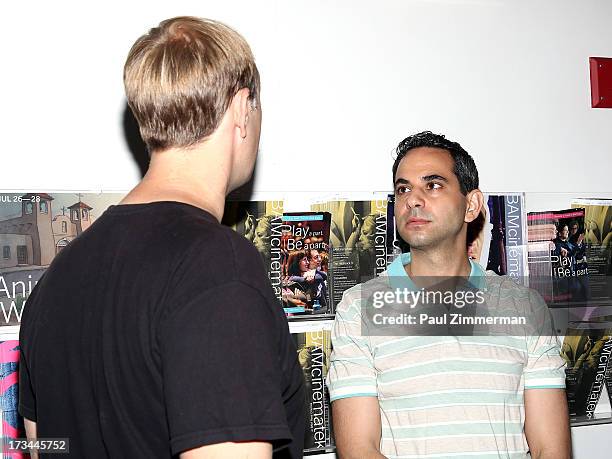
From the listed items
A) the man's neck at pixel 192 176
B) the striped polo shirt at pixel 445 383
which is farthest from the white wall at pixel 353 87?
the man's neck at pixel 192 176

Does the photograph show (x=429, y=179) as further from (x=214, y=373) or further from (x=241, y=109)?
(x=214, y=373)

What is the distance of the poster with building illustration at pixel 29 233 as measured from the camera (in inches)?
69.9

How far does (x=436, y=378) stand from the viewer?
1744mm

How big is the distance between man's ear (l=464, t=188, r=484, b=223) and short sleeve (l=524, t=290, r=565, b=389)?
1.04 ft

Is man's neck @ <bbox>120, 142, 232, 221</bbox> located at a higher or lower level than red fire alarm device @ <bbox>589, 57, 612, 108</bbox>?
lower

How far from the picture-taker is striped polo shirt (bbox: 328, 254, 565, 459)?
5.60 ft

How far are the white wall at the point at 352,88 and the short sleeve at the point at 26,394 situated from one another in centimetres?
82

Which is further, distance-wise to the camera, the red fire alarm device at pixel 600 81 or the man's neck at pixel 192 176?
the red fire alarm device at pixel 600 81

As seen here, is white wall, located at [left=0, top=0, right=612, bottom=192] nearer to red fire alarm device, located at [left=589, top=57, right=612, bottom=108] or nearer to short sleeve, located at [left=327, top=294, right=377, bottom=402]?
red fire alarm device, located at [left=589, top=57, right=612, bottom=108]

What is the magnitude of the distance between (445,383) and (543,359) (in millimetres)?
281

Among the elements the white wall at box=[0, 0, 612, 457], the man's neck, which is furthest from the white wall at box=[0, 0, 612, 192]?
the man's neck

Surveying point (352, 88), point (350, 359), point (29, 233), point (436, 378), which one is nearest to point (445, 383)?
point (436, 378)

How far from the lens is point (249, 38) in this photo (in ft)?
6.45

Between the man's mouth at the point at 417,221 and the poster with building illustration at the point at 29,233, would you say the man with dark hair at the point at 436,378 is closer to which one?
the man's mouth at the point at 417,221
